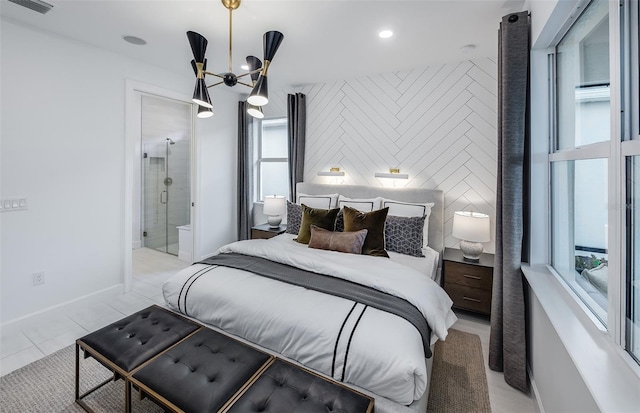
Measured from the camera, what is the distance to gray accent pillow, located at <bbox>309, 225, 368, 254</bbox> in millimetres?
2547

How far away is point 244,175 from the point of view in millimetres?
4477

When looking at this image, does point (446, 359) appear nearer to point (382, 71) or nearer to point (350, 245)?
point (350, 245)

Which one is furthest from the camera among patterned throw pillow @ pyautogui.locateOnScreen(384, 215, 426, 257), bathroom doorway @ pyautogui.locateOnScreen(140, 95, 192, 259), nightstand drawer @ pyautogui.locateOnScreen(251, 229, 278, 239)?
bathroom doorway @ pyautogui.locateOnScreen(140, 95, 192, 259)

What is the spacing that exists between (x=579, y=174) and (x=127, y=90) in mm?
4075

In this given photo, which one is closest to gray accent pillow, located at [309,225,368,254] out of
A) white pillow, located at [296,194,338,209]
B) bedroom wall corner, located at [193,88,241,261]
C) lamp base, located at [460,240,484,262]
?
white pillow, located at [296,194,338,209]

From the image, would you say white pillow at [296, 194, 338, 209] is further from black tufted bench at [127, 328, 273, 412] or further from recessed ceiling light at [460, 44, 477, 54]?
black tufted bench at [127, 328, 273, 412]

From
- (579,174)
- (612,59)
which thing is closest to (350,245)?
(579,174)

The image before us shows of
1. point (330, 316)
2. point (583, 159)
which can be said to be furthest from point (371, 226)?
point (583, 159)

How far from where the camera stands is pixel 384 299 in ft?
5.50

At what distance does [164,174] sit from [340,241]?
412 cm

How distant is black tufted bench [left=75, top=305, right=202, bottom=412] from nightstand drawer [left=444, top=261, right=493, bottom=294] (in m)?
2.26

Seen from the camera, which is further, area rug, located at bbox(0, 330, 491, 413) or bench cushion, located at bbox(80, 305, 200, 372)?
area rug, located at bbox(0, 330, 491, 413)

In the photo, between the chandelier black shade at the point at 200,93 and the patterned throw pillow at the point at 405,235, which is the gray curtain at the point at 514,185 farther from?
the chandelier black shade at the point at 200,93

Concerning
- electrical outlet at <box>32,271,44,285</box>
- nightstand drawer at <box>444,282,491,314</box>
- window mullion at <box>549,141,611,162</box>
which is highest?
window mullion at <box>549,141,611,162</box>
